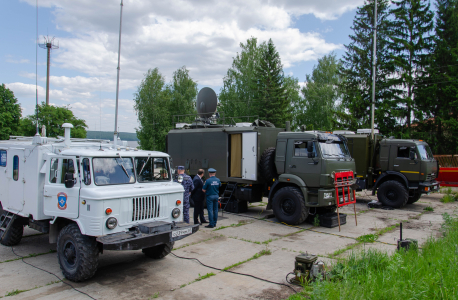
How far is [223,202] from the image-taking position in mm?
11867

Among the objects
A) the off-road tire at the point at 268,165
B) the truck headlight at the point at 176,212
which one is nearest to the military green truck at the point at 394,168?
the off-road tire at the point at 268,165

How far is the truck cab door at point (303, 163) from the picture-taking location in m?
9.35

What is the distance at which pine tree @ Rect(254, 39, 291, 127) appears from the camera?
110ft

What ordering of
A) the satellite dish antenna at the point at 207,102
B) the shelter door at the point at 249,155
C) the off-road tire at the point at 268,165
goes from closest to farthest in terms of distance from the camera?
the off-road tire at the point at 268,165 → the shelter door at the point at 249,155 → the satellite dish antenna at the point at 207,102

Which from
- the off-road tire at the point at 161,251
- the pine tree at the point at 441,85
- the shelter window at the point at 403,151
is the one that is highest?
the pine tree at the point at 441,85

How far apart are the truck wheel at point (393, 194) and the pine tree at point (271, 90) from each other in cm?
2086

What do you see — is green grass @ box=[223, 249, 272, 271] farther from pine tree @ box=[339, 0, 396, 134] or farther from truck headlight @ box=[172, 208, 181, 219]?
pine tree @ box=[339, 0, 396, 134]

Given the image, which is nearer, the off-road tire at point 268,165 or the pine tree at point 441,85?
the off-road tire at point 268,165

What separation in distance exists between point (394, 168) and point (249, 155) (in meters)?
6.36

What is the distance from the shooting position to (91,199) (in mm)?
5332

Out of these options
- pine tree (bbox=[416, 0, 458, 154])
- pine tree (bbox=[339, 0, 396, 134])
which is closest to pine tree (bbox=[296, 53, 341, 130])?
pine tree (bbox=[339, 0, 396, 134])

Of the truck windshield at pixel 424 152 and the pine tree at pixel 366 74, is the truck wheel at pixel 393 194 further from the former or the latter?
the pine tree at pixel 366 74

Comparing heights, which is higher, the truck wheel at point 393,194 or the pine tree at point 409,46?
the pine tree at point 409,46

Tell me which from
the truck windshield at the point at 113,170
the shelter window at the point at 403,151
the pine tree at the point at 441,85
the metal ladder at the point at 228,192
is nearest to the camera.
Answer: the truck windshield at the point at 113,170
